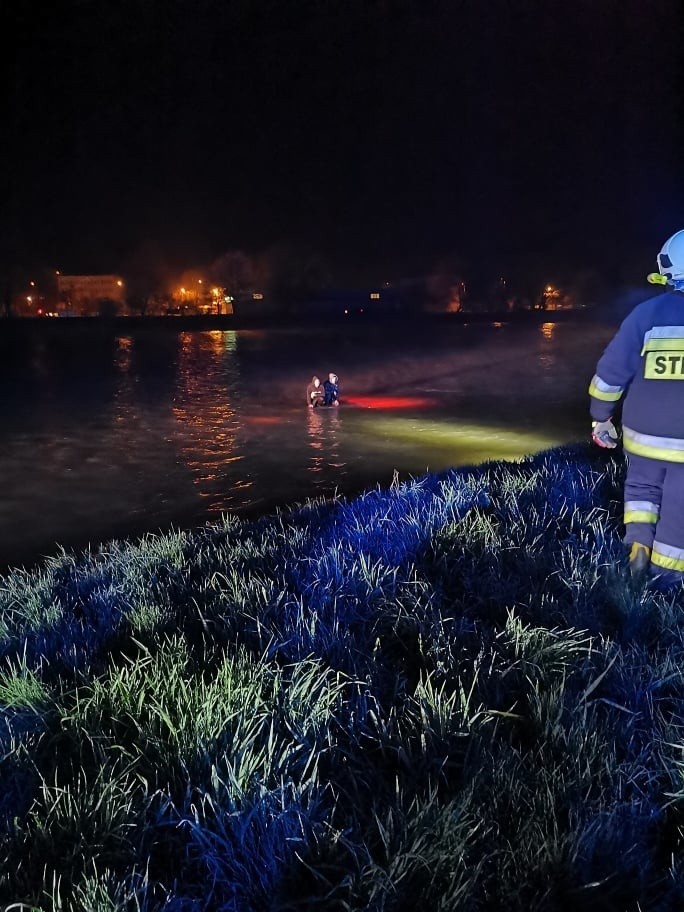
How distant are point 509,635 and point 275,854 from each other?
63.4 inches

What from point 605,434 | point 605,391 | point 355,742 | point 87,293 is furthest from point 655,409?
point 87,293

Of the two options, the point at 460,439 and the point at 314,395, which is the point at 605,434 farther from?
the point at 314,395

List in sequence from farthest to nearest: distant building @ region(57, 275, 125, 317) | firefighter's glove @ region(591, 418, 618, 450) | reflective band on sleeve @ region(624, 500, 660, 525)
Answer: distant building @ region(57, 275, 125, 317) < firefighter's glove @ region(591, 418, 618, 450) < reflective band on sleeve @ region(624, 500, 660, 525)

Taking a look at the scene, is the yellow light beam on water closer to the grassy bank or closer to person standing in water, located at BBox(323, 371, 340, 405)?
person standing in water, located at BBox(323, 371, 340, 405)

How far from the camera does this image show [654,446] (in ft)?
13.2

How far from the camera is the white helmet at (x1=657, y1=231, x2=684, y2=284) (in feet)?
13.0

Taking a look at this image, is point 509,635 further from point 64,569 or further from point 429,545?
point 64,569

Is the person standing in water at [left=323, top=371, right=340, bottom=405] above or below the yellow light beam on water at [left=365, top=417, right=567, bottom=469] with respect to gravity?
above

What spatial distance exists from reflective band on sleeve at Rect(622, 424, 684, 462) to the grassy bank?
65cm

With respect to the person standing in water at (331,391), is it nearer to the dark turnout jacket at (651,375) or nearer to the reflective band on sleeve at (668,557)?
the dark turnout jacket at (651,375)

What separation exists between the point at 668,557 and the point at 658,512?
0.32m

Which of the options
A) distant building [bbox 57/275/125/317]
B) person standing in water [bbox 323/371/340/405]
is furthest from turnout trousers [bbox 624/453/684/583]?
distant building [bbox 57/275/125/317]

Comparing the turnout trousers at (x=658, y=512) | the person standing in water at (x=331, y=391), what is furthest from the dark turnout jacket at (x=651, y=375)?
the person standing in water at (x=331, y=391)

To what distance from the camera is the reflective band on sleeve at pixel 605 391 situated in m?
4.21
